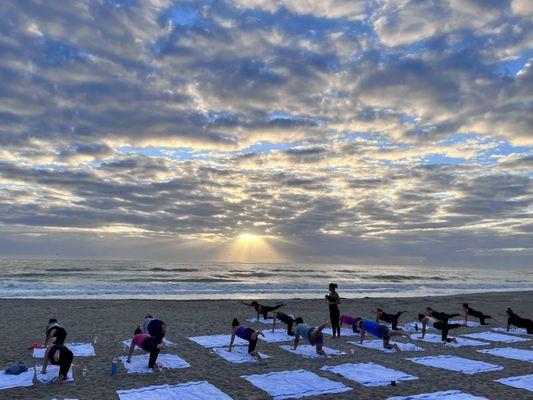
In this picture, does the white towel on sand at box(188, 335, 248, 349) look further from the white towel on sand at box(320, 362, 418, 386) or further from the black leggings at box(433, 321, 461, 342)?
the black leggings at box(433, 321, 461, 342)

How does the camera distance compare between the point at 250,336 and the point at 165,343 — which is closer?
the point at 250,336

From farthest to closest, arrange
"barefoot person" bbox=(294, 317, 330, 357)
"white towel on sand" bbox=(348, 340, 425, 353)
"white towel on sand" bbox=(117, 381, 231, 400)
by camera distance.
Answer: "white towel on sand" bbox=(348, 340, 425, 353) < "barefoot person" bbox=(294, 317, 330, 357) < "white towel on sand" bbox=(117, 381, 231, 400)

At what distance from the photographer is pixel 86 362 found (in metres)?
10.8

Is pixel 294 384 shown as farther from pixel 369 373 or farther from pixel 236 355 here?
pixel 236 355

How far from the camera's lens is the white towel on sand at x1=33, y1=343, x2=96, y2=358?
11586 millimetres

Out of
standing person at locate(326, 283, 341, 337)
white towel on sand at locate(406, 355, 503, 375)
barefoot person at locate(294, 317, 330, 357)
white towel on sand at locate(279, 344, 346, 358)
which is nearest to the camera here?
white towel on sand at locate(406, 355, 503, 375)

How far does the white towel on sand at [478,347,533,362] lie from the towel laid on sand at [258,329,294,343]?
6655 millimetres

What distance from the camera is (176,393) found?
26.9 feet

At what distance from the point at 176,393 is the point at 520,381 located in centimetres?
816

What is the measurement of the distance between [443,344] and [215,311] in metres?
13.2

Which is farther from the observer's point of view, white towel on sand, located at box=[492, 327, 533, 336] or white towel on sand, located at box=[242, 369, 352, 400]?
white towel on sand, located at box=[492, 327, 533, 336]

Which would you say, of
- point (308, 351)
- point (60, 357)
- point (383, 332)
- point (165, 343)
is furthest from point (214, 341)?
point (60, 357)

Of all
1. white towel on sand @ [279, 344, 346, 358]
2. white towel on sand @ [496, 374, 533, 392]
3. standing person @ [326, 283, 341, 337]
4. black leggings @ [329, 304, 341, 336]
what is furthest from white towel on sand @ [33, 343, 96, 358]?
white towel on sand @ [496, 374, 533, 392]

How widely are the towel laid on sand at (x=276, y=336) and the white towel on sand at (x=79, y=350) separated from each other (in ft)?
19.4
